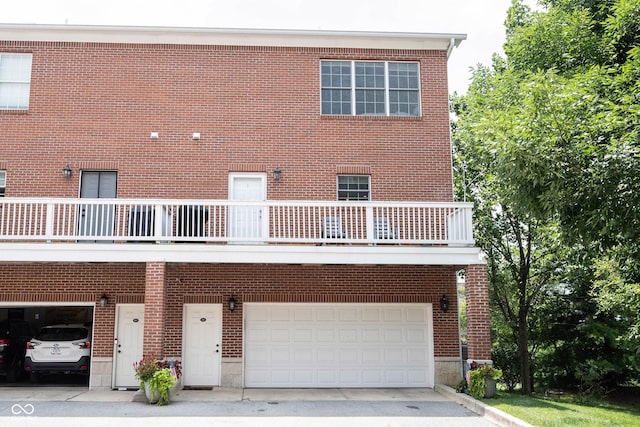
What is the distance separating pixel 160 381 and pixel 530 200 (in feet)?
24.2

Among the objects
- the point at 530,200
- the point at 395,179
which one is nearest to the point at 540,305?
the point at 395,179

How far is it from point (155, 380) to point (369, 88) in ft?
28.4

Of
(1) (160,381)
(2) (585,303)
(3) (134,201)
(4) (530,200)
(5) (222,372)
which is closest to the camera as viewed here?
(4) (530,200)

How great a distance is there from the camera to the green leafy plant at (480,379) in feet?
37.8

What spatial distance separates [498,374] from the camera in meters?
11.6

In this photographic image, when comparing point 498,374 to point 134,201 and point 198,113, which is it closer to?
point 134,201

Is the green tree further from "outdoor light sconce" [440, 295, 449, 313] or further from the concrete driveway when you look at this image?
the concrete driveway

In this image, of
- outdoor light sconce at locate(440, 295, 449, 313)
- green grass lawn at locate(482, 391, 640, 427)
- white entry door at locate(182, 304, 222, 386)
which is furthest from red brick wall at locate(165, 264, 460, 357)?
green grass lawn at locate(482, 391, 640, 427)

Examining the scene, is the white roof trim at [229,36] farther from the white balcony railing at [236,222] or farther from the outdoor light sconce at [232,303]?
the outdoor light sconce at [232,303]

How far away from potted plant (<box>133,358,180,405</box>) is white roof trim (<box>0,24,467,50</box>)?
26.1 feet

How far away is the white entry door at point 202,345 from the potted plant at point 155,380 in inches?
90.2

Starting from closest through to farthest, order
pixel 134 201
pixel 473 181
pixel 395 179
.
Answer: pixel 134 201 → pixel 395 179 → pixel 473 181

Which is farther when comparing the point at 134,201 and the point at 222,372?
the point at 222,372

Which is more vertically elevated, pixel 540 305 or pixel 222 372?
pixel 540 305
